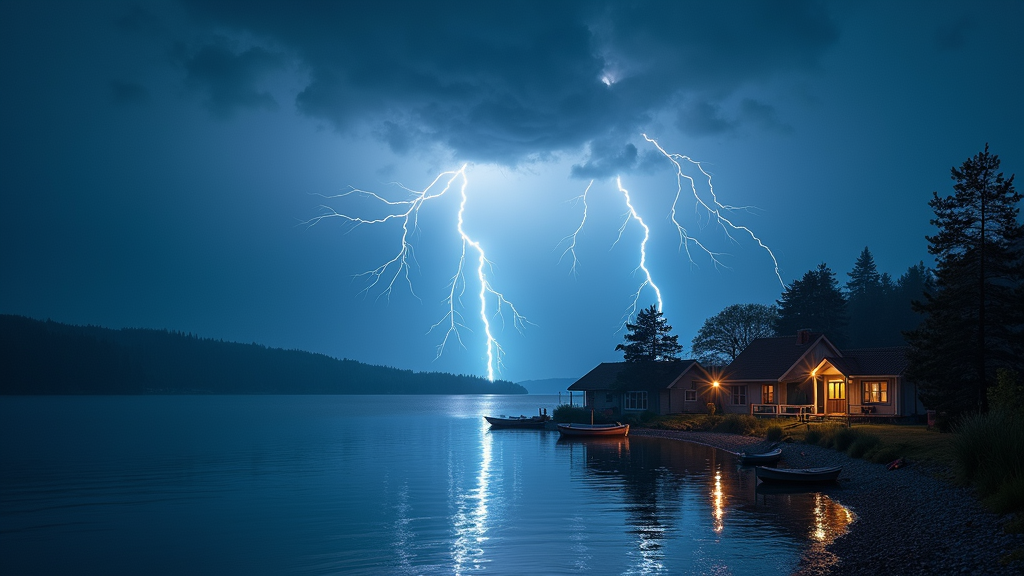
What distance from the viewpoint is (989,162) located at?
2809cm

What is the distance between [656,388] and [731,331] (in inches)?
900

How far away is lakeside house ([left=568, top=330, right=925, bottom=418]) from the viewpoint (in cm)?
4603

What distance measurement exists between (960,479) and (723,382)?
1503 inches

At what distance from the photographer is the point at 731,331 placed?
81.6 metres

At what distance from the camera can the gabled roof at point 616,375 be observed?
62188 mm

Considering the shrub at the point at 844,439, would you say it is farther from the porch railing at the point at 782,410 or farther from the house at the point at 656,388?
the house at the point at 656,388

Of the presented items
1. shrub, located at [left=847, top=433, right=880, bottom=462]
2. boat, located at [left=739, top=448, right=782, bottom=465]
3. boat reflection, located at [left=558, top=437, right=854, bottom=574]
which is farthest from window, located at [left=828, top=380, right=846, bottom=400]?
shrub, located at [left=847, top=433, right=880, bottom=462]

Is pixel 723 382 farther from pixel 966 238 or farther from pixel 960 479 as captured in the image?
pixel 960 479

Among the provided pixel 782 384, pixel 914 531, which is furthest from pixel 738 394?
pixel 914 531

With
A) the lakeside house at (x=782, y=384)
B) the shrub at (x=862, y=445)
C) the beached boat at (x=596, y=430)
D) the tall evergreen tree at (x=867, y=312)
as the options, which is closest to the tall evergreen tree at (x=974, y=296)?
the shrub at (x=862, y=445)

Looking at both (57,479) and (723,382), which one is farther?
(723,382)

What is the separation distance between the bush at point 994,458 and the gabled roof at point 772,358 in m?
33.0

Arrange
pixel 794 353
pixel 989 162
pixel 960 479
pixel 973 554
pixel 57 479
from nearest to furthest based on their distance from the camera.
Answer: pixel 973 554
pixel 960 479
pixel 989 162
pixel 57 479
pixel 794 353

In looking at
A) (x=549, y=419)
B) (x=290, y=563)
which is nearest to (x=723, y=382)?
(x=549, y=419)
